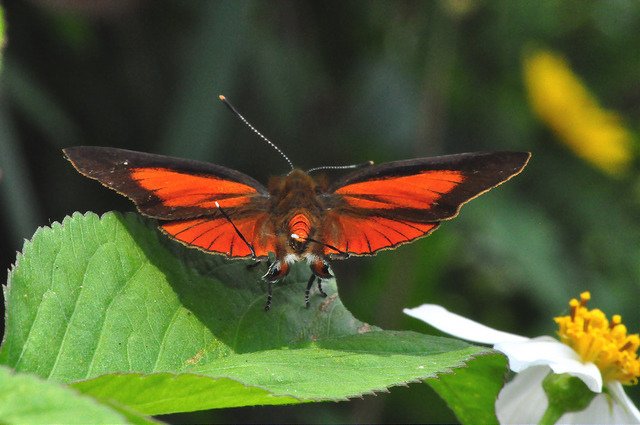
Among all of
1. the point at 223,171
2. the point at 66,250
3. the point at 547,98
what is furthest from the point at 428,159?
the point at 547,98

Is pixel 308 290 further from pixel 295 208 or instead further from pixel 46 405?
pixel 46 405

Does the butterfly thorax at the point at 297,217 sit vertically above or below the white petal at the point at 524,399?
above

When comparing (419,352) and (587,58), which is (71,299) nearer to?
(419,352)

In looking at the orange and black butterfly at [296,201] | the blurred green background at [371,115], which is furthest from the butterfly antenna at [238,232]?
the blurred green background at [371,115]

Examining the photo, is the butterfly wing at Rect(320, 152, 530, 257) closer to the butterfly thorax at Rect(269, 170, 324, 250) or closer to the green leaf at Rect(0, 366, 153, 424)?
the butterfly thorax at Rect(269, 170, 324, 250)

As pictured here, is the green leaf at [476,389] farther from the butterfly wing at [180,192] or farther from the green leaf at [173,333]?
the butterfly wing at [180,192]

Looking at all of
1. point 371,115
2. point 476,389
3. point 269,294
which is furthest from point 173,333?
point 371,115
